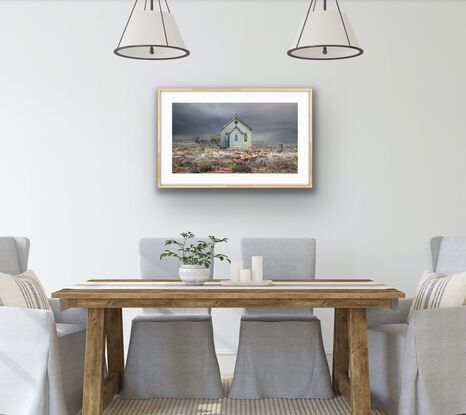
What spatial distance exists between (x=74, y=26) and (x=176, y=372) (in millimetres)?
2624

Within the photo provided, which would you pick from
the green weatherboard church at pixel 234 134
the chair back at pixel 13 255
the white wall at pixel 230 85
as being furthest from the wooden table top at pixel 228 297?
the green weatherboard church at pixel 234 134

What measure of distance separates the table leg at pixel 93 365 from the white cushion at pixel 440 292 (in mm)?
1497

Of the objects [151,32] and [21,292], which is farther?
[21,292]

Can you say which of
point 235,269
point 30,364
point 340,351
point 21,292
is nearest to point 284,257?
point 340,351

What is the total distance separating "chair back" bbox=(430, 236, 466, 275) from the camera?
3.90m

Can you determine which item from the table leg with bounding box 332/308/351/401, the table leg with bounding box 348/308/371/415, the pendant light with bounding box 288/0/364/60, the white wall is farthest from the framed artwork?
the table leg with bounding box 348/308/371/415

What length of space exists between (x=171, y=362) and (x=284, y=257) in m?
0.99

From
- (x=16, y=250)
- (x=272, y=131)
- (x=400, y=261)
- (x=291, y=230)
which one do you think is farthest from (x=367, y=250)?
(x=16, y=250)

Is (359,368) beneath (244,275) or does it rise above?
beneath

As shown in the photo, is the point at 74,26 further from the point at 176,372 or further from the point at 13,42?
the point at 176,372

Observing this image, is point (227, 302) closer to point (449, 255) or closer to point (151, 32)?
point (151, 32)

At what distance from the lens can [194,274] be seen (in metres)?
3.66

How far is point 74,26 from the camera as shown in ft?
17.0

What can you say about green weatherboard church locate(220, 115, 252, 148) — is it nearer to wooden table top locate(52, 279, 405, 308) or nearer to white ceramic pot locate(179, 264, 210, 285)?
white ceramic pot locate(179, 264, 210, 285)
